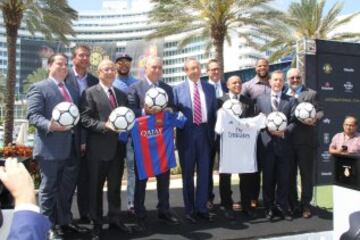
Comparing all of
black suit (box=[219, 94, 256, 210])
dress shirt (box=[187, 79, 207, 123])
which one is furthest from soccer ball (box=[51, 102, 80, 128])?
black suit (box=[219, 94, 256, 210])

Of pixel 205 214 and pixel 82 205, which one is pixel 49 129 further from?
pixel 205 214

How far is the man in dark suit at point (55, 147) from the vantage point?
461 cm

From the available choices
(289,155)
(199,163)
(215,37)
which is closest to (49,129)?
(199,163)

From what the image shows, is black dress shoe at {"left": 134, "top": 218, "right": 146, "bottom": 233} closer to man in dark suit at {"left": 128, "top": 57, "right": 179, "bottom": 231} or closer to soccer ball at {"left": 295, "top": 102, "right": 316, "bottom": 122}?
man in dark suit at {"left": 128, "top": 57, "right": 179, "bottom": 231}

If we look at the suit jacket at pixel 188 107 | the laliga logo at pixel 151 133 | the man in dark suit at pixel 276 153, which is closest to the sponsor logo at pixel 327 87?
the man in dark suit at pixel 276 153

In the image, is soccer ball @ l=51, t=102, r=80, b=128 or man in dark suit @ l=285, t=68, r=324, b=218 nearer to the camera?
soccer ball @ l=51, t=102, r=80, b=128

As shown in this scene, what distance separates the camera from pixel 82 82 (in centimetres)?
557

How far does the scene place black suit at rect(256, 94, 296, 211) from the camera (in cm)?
600

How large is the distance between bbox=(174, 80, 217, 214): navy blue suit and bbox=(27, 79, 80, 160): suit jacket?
4.91 feet

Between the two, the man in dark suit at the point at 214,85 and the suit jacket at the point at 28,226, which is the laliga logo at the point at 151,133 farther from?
the suit jacket at the point at 28,226

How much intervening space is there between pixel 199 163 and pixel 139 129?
90 centimetres

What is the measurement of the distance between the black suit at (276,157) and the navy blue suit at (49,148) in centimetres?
249

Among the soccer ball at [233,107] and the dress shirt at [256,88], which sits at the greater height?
the dress shirt at [256,88]

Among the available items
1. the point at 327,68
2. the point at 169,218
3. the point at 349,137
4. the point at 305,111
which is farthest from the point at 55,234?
the point at 349,137
